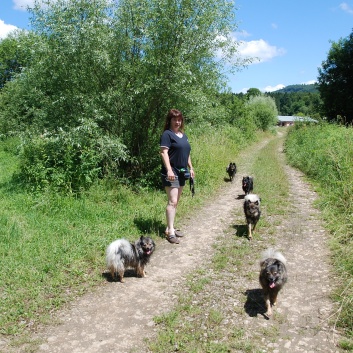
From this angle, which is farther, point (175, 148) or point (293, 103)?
point (293, 103)

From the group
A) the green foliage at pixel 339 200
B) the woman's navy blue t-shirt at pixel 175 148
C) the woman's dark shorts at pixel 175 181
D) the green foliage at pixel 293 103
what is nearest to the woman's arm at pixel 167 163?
the woman's navy blue t-shirt at pixel 175 148

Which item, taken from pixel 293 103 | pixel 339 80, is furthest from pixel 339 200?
pixel 293 103

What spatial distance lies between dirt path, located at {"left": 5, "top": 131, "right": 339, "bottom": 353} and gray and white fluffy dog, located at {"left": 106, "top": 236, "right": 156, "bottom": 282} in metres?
0.19

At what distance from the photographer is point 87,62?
7.99 metres

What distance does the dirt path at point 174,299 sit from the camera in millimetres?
3430

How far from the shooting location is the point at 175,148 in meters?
5.89

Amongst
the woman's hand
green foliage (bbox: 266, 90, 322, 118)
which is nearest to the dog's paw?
the woman's hand

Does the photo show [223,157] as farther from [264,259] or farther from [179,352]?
[179,352]

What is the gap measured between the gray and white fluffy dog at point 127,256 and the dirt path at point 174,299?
0.19 meters

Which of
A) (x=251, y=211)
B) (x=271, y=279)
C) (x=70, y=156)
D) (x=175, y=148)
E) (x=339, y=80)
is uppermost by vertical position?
(x=339, y=80)

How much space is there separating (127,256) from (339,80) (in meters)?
28.1

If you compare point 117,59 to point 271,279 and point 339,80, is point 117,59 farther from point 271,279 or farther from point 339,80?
point 339,80

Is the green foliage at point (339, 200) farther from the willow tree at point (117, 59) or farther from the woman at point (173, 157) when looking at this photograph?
the willow tree at point (117, 59)

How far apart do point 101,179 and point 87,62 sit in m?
2.93
